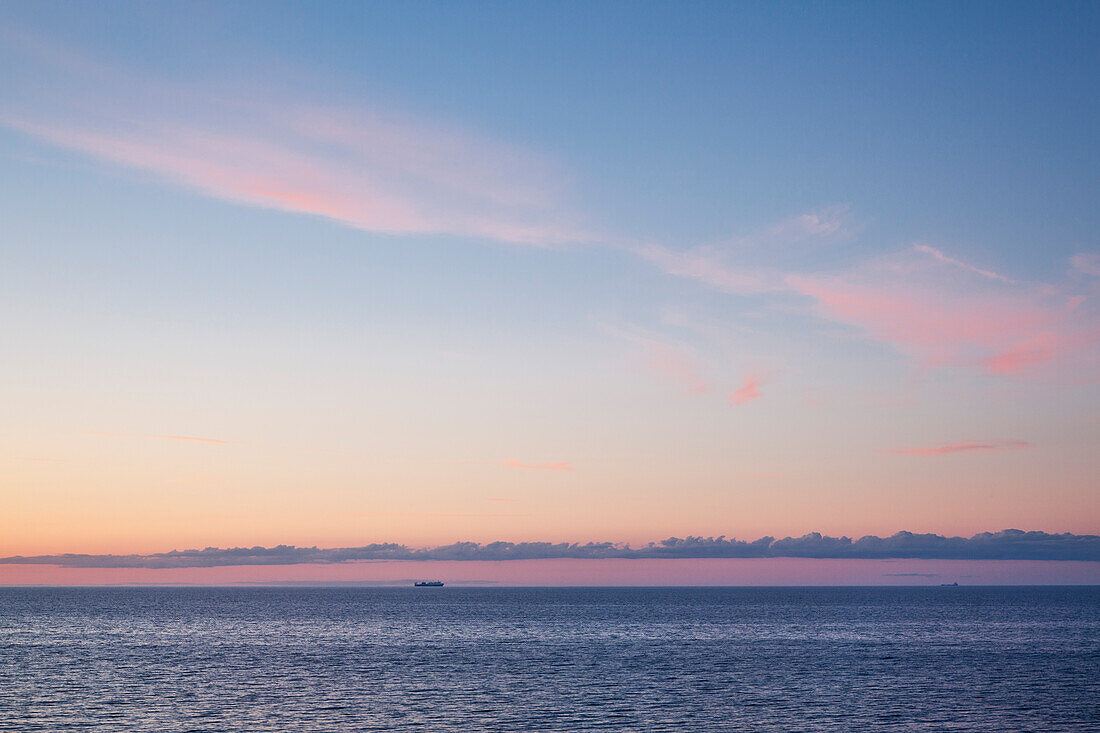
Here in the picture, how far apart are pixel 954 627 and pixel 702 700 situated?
116 metres

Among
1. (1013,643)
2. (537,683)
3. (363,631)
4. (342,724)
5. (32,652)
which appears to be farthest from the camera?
(363,631)

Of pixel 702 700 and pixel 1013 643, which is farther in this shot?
pixel 1013 643

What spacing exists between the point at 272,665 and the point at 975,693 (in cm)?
7059

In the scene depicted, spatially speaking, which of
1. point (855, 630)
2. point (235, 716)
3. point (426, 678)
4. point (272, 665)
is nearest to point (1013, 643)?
point (855, 630)

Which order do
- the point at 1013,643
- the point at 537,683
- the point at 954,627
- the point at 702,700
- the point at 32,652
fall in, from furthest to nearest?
the point at 954,627 < the point at 1013,643 < the point at 32,652 < the point at 537,683 < the point at 702,700

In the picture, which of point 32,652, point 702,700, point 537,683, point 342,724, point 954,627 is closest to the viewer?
point 342,724

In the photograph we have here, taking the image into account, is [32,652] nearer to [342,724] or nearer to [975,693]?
[342,724]

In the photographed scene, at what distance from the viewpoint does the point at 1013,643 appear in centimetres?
12950

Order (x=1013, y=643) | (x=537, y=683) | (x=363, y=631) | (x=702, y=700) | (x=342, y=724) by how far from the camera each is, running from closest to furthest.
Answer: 1. (x=342, y=724)
2. (x=702, y=700)
3. (x=537, y=683)
4. (x=1013, y=643)
5. (x=363, y=631)

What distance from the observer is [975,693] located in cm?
7688

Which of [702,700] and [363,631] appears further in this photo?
[363,631]

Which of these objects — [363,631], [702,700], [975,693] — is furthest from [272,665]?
[975,693]

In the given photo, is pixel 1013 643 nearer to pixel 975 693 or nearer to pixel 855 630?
pixel 855 630

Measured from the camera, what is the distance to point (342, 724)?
62.0 meters
